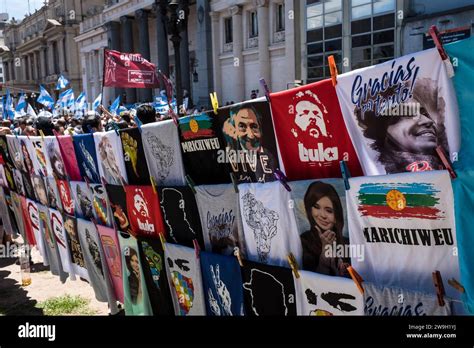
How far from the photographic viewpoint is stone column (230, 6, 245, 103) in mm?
27578

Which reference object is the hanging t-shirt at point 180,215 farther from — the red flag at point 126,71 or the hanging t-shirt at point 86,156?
the red flag at point 126,71

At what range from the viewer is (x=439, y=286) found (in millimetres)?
2289

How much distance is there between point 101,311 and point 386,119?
423cm

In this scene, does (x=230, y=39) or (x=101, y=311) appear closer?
(x=101, y=311)

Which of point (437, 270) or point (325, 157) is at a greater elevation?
point (325, 157)

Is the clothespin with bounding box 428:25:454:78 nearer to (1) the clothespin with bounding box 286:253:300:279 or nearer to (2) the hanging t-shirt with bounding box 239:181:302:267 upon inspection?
(2) the hanging t-shirt with bounding box 239:181:302:267

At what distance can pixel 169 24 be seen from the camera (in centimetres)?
1350

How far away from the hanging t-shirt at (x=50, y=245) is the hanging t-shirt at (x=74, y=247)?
1.53ft

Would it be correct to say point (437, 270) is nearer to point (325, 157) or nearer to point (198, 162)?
point (325, 157)

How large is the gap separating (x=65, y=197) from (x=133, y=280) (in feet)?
5.77

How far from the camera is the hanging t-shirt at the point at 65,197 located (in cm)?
550

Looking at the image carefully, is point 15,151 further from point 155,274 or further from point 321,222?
point 321,222

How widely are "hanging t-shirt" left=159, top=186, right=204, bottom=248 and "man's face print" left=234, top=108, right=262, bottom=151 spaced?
756 mm

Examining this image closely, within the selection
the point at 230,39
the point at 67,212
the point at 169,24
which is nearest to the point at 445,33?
the point at 169,24
